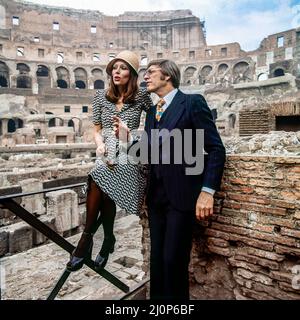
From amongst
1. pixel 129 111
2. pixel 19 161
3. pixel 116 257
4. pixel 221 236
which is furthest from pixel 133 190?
pixel 19 161

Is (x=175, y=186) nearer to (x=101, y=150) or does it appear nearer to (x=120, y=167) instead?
(x=120, y=167)

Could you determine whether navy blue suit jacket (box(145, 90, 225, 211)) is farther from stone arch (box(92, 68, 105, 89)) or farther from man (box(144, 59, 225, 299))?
stone arch (box(92, 68, 105, 89))

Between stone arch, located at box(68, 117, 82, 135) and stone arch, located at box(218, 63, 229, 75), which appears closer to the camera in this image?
stone arch, located at box(68, 117, 82, 135)

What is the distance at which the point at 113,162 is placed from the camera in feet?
7.39

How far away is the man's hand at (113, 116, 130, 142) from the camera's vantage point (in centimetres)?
222

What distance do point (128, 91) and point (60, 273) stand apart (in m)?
3.17

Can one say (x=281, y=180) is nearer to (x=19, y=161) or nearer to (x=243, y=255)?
(x=243, y=255)

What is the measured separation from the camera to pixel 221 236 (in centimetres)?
257

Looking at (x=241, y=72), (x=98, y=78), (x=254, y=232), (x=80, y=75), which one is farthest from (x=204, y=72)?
(x=254, y=232)

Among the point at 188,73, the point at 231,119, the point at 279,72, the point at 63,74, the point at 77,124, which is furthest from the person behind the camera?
the point at 188,73

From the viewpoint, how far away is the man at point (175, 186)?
7.03 ft

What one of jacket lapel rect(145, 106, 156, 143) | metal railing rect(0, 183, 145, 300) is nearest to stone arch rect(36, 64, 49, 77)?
jacket lapel rect(145, 106, 156, 143)

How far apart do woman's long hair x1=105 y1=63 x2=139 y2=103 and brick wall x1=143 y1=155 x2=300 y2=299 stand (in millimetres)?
1110

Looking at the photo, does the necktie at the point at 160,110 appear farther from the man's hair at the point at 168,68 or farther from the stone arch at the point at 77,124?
the stone arch at the point at 77,124
